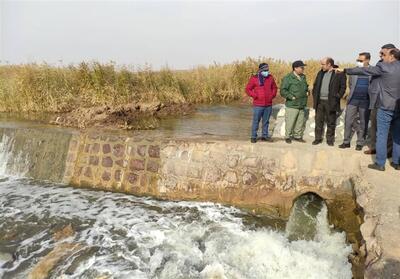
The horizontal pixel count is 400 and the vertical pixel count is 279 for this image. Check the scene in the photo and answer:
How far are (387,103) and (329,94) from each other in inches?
46.5

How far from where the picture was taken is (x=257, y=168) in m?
5.98

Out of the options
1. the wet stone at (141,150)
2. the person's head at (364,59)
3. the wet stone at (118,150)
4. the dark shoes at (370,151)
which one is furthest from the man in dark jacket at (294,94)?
the wet stone at (118,150)

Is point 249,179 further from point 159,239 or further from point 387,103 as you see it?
point 387,103

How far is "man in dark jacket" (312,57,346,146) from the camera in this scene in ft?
19.9

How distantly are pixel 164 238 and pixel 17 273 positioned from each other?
174 cm

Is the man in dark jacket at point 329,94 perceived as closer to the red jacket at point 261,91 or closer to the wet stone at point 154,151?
the red jacket at point 261,91

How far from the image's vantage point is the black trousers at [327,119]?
6172 mm

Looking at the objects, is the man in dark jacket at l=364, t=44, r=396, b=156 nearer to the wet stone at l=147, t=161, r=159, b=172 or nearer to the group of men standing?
the group of men standing

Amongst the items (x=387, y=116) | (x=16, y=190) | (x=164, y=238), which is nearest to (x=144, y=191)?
(x=164, y=238)

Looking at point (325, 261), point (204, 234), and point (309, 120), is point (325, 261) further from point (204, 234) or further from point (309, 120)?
point (309, 120)

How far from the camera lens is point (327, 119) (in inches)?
247

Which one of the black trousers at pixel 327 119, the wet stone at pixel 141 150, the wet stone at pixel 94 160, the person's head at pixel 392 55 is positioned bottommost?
the wet stone at pixel 94 160

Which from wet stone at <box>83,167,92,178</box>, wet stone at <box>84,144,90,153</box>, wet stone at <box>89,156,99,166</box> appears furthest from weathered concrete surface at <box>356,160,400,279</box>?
wet stone at <box>84,144,90,153</box>

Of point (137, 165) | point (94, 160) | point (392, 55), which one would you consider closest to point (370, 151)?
point (392, 55)
